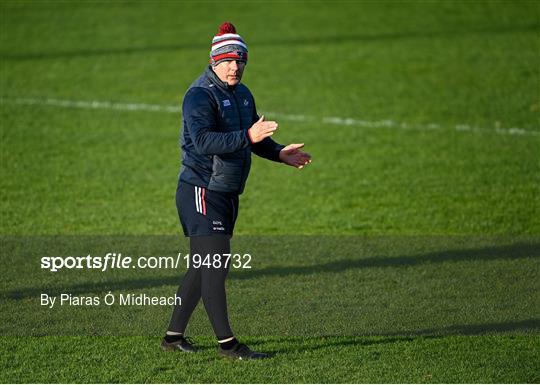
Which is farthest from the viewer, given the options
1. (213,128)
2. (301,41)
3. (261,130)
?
(301,41)

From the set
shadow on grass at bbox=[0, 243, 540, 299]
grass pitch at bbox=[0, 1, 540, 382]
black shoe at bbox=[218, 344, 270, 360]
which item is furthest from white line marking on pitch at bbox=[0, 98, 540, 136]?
black shoe at bbox=[218, 344, 270, 360]

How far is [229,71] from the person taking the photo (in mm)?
7832

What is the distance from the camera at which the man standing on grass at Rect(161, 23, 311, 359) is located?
7816 mm

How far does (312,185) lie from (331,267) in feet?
14.0

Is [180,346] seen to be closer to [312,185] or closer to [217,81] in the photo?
[217,81]

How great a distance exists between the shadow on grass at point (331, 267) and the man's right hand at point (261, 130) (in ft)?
9.99

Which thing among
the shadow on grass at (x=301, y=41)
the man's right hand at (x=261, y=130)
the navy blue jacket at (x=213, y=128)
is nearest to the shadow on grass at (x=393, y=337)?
the navy blue jacket at (x=213, y=128)

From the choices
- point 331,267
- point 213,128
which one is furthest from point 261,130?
point 331,267

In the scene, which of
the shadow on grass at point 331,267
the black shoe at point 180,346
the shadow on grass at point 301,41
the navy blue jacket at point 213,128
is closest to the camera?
the navy blue jacket at point 213,128

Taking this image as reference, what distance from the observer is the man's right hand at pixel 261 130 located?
24.3 feet

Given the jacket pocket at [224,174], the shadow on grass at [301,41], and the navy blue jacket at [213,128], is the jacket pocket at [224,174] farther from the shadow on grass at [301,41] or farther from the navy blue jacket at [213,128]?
the shadow on grass at [301,41]

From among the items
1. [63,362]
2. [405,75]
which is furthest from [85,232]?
[405,75]

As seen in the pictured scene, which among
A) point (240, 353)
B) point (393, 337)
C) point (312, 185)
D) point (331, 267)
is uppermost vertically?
point (240, 353)

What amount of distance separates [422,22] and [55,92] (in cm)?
931
